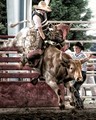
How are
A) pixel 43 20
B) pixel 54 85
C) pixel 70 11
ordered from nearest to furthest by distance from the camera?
1. pixel 43 20
2. pixel 54 85
3. pixel 70 11

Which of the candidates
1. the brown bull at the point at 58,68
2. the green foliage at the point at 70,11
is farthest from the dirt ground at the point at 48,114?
the green foliage at the point at 70,11

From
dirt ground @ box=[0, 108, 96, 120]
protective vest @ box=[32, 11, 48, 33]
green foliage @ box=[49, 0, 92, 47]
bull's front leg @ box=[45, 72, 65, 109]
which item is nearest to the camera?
dirt ground @ box=[0, 108, 96, 120]

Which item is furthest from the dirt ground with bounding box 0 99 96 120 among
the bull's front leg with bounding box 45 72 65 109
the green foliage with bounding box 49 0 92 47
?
the green foliage with bounding box 49 0 92 47

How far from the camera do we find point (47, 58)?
30.6 feet

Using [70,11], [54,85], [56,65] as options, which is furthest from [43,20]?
[70,11]

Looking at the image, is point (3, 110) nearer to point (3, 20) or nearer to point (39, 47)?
point (39, 47)

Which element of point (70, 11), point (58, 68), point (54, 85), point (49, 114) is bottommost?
point (49, 114)

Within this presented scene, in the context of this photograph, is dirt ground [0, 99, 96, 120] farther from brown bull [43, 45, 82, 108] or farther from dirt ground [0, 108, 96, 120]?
brown bull [43, 45, 82, 108]

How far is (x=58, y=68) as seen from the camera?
9.20 metres

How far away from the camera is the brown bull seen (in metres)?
8.98

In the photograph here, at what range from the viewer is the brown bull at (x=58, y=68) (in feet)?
29.5

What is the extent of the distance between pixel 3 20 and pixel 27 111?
1471 centimetres

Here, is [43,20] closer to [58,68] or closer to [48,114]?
[58,68]

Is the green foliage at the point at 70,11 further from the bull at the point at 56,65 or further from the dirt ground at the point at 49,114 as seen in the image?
the bull at the point at 56,65
